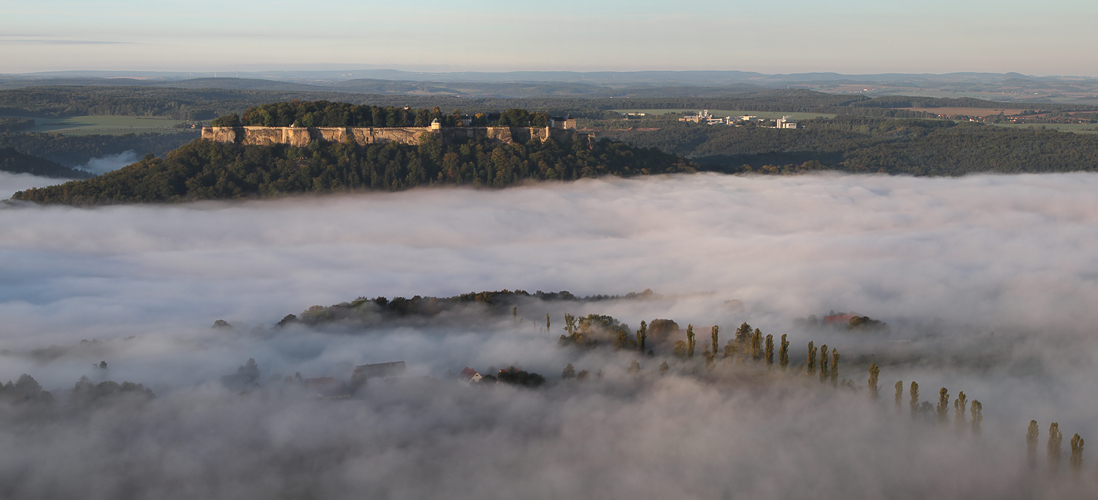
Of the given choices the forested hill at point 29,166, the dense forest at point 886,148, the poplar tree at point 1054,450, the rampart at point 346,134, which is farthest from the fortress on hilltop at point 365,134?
the poplar tree at point 1054,450

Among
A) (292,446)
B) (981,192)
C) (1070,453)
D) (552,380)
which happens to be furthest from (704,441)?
(981,192)

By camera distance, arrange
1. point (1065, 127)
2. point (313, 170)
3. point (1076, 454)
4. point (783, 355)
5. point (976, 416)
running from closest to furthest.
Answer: point (1076, 454) → point (976, 416) → point (783, 355) → point (313, 170) → point (1065, 127)

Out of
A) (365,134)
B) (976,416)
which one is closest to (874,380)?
(976,416)

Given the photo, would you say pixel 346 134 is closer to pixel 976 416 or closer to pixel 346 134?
pixel 346 134

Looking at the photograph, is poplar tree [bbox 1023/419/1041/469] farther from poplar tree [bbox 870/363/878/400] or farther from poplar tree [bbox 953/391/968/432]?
poplar tree [bbox 870/363/878/400]

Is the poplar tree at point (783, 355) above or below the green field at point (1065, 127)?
below

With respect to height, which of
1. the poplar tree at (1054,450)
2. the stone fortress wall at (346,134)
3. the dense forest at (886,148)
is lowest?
the poplar tree at (1054,450)

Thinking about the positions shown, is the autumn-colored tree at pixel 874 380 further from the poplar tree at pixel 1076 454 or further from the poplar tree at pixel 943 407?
the poplar tree at pixel 1076 454

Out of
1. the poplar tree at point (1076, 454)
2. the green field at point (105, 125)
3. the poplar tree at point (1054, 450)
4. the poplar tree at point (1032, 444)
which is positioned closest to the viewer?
the poplar tree at point (1076, 454)

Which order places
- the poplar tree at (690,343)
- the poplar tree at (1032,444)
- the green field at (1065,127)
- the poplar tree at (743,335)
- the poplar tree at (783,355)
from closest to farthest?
the poplar tree at (1032,444) < the poplar tree at (783,355) < the poplar tree at (690,343) < the poplar tree at (743,335) < the green field at (1065,127)
